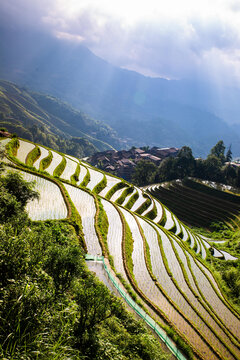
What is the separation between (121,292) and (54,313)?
23.7 ft

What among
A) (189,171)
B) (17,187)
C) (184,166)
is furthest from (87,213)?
(189,171)

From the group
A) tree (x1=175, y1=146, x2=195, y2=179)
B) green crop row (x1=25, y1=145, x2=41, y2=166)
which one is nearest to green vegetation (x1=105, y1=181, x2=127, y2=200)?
green crop row (x1=25, y1=145, x2=41, y2=166)

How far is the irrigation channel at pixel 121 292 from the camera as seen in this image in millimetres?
9812

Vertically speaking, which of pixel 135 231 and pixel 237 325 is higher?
pixel 135 231

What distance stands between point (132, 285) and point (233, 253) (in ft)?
91.5

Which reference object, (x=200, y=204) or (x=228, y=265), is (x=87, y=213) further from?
(x=200, y=204)

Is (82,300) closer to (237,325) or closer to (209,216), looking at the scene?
(237,325)

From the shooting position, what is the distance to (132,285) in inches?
513

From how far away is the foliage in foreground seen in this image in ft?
13.0

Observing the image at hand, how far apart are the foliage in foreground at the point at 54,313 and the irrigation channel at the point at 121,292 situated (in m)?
2.66

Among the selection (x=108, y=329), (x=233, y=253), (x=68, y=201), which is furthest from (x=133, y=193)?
(x=108, y=329)

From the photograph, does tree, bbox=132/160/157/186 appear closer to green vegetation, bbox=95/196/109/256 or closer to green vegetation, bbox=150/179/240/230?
green vegetation, bbox=150/179/240/230

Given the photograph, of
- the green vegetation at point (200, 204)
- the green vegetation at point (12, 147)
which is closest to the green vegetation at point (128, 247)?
the green vegetation at point (12, 147)

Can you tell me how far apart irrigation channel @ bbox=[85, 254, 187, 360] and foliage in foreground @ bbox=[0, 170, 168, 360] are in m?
2.66
